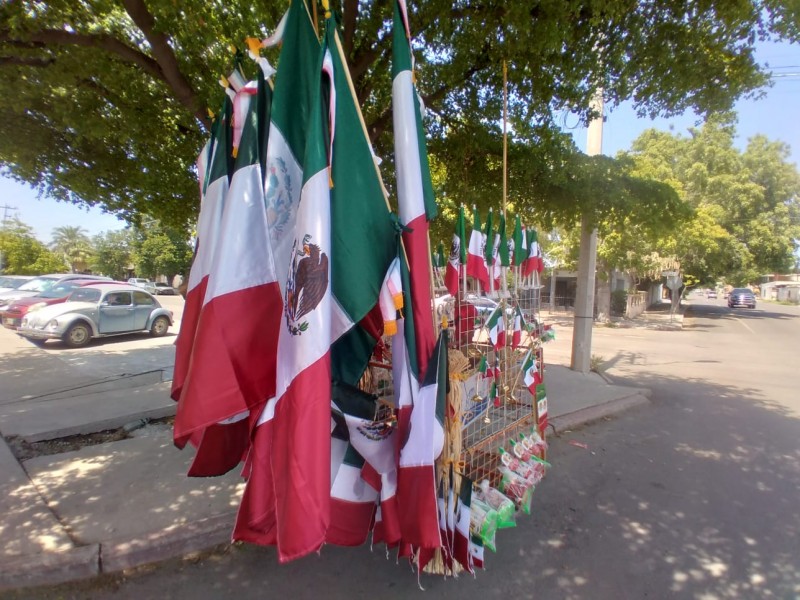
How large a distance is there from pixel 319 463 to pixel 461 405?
100 cm

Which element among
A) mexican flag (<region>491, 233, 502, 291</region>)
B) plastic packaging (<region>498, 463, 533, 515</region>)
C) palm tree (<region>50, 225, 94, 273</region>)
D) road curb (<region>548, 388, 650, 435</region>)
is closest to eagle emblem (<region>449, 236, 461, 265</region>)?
mexican flag (<region>491, 233, 502, 291</region>)

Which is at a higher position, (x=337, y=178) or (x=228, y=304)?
(x=337, y=178)

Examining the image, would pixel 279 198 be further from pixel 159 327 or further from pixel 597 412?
pixel 159 327

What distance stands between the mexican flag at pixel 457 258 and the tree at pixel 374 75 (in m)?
2.41

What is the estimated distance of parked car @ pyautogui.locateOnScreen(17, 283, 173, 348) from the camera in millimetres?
11125

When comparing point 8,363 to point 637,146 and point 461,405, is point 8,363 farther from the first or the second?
point 637,146

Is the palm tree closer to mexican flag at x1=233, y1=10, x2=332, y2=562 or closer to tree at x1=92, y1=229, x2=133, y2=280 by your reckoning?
tree at x1=92, y1=229, x2=133, y2=280

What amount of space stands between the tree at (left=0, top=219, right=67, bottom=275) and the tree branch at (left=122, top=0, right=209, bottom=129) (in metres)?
44.4

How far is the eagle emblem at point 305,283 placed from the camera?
1.91 metres

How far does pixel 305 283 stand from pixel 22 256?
49829 mm

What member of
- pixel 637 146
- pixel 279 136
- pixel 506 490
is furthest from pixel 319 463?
pixel 637 146

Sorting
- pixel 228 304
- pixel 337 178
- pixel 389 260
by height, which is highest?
pixel 337 178

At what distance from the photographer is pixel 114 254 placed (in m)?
57.9

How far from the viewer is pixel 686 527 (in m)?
3.42
